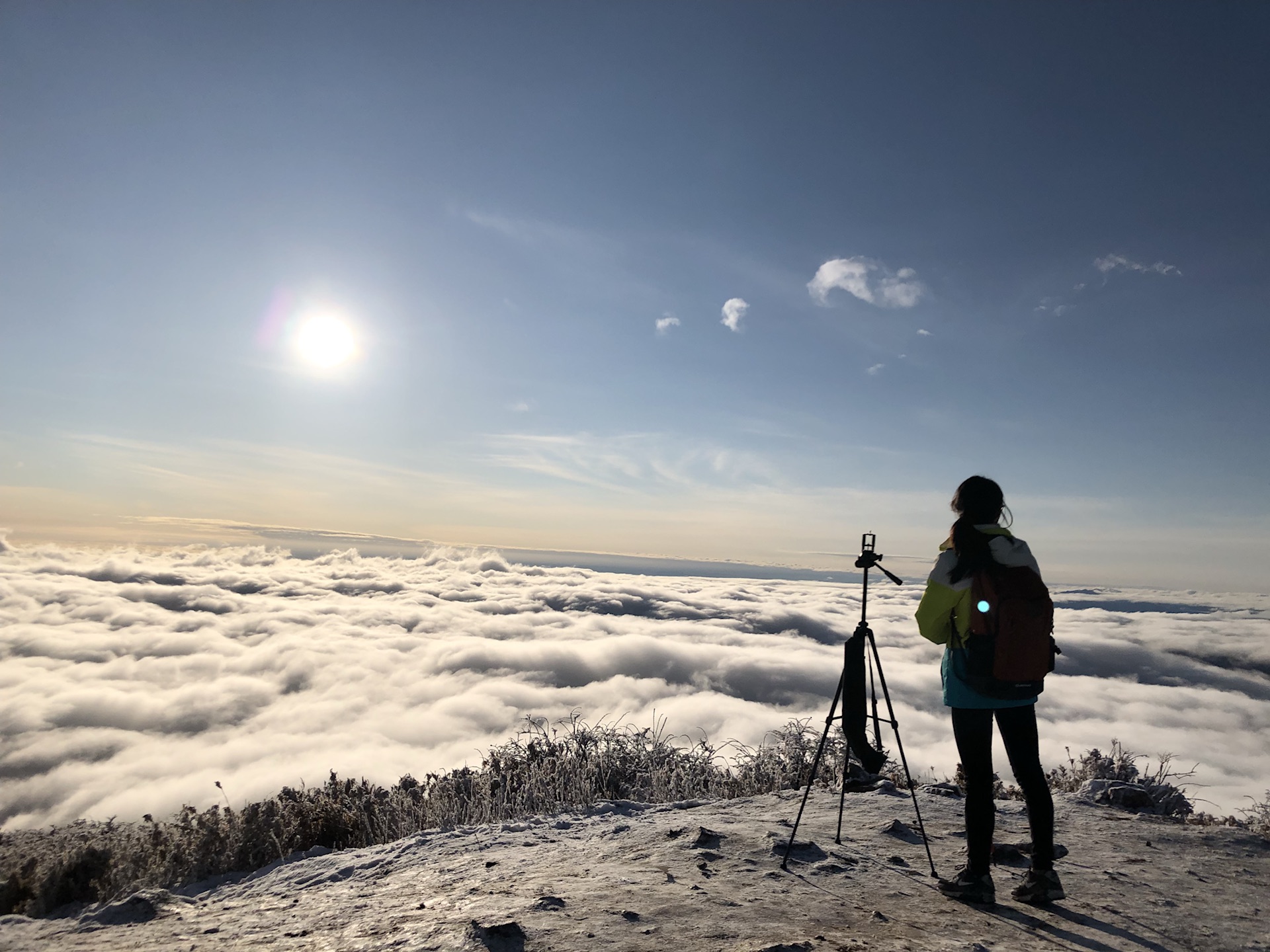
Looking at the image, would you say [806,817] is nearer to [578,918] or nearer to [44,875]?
[578,918]

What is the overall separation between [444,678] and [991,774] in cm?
6989

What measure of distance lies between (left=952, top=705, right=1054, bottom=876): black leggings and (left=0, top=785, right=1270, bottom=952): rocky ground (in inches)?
12.0

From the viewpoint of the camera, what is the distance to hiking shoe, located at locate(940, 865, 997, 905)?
316cm

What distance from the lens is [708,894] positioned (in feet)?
10.5

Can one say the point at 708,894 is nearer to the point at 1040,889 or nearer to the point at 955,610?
the point at 1040,889

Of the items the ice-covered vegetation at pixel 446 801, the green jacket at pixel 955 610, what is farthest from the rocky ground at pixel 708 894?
the green jacket at pixel 955 610

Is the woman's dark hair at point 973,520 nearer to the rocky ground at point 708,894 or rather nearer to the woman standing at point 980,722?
the woman standing at point 980,722

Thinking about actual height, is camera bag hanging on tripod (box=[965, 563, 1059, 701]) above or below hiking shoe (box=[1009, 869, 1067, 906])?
above

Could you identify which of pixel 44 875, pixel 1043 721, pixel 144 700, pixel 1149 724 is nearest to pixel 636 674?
pixel 1043 721

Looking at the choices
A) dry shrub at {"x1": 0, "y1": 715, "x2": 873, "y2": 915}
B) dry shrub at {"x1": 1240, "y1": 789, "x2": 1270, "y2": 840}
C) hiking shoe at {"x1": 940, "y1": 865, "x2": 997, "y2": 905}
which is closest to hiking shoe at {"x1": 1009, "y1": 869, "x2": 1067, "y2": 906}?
hiking shoe at {"x1": 940, "y1": 865, "x2": 997, "y2": 905}

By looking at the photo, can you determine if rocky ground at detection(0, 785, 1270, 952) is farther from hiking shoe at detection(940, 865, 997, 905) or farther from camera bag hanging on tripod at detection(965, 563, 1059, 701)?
camera bag hanging on tripod at detection(965, 563, 1059, 701)

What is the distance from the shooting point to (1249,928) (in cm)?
298

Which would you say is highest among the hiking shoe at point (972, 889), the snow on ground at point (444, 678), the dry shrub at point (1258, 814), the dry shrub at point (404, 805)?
the hiking shoe at point (972, 889)

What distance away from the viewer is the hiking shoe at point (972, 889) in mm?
3160
